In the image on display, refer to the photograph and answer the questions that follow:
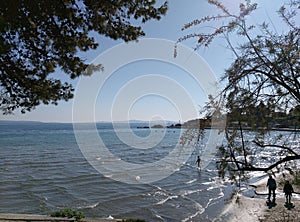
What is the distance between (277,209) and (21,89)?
13.9 meters

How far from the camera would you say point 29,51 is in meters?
6.19

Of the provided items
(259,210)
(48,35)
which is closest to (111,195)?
(259,210)

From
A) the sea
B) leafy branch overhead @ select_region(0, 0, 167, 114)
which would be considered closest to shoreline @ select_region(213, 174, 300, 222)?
the sea

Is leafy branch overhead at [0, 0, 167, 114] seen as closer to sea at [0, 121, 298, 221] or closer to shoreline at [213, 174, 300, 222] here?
sea at [0, 121, 298, 221]

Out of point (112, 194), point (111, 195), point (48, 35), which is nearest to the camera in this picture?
point (48, 35)

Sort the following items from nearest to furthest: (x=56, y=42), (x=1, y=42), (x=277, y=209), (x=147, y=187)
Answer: (x=1, y=42) → (x=56, y=42) → (x=277, y=209) → (x=147, y=187)

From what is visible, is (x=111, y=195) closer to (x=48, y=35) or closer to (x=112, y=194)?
(x=112, y=194)

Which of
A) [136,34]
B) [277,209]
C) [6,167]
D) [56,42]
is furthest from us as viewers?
[6,167]

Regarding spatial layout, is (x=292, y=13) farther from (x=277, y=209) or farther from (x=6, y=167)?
(x=6, y=167)

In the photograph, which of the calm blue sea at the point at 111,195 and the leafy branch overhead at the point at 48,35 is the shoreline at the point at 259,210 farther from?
the leafy branch overhead at the point at 48,35

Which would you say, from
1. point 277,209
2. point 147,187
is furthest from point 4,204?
point 277,209

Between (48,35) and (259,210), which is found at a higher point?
(48,35)

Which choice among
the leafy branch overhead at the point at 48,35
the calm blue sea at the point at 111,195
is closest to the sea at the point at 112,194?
the calm blue sea at the point at 111,195

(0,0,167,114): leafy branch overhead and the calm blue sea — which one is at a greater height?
(0,0,167,114): leafy branch overhead
